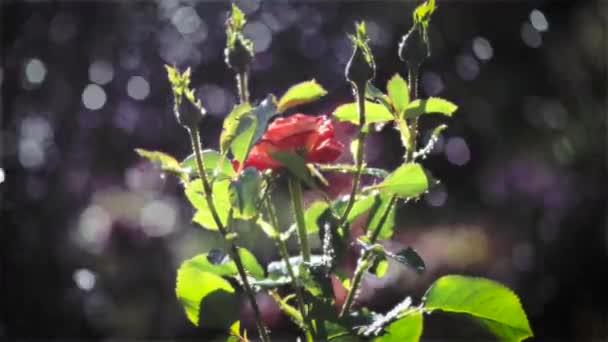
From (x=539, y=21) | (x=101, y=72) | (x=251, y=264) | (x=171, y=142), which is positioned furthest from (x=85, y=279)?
(x=251, y=264)

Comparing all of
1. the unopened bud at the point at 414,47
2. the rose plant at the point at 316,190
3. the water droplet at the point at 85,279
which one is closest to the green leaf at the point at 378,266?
Result: the rose plant at the point at 316,190

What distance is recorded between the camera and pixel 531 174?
1.90 meters

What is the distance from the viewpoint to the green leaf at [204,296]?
48 centimetres

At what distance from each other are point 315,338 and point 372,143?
124 centimetres

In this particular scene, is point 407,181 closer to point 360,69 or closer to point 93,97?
point 360,69

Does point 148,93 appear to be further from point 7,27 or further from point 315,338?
point 315,338

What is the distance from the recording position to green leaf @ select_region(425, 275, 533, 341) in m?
0.49

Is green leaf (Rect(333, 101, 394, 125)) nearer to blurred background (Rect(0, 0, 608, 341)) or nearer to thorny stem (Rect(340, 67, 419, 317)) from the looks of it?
thorny stem (Rect(340, 67, 419, 317))

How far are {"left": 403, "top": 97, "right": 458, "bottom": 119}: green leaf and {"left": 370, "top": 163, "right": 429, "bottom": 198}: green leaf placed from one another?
27 mm

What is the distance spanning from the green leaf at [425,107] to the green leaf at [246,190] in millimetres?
88

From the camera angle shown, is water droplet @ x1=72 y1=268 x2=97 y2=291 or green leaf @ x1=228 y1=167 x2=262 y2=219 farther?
water droplet @ x1=72 y1=268 x2=97 y2=291

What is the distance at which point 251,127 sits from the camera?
45 centimetres

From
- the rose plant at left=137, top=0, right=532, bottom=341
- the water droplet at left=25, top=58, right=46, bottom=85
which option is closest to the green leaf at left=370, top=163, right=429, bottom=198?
A: the rose plant at left=137, top=0, right=532, bottom=341

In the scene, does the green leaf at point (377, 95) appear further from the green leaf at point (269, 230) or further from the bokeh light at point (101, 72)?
the bokeh light at point (101, 72)
